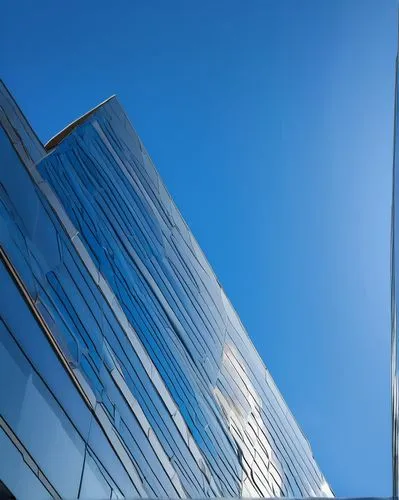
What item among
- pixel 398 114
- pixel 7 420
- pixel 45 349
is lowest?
pixel 7 420

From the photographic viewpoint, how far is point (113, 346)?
12.4 meters

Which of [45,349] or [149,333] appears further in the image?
[149,333]

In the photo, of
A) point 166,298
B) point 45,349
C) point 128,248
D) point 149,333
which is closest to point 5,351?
point 45,349

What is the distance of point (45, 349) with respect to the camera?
24.1 ft

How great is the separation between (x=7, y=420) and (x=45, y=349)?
1.52 meters

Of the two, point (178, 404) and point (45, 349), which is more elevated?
point (178, 404)

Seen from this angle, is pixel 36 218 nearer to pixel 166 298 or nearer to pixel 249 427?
pixel 166 298

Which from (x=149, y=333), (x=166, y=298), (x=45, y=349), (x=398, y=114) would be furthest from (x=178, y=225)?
(x=398, y=114)

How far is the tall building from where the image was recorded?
6.87 m

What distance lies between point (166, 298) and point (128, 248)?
2429mm

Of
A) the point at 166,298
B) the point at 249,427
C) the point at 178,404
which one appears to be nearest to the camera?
the point at 178,404

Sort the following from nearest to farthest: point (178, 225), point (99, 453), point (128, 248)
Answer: point (99, 453), point (128, 248), point (178, 225)

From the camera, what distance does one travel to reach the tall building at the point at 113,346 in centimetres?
687

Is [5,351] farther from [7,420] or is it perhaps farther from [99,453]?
[99,453]
